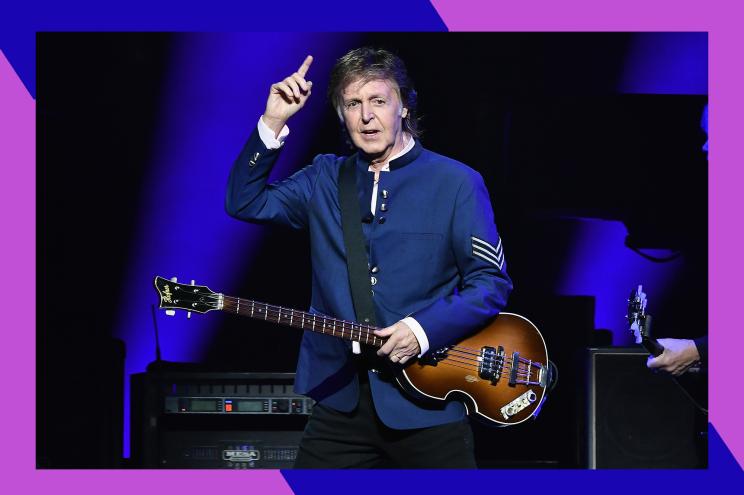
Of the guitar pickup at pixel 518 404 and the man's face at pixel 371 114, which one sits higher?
the man's face at pixel 371 114

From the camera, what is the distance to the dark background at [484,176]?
5539mm

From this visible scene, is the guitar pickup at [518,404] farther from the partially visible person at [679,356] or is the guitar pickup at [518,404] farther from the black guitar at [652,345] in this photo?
the partially visible person at [679,356]

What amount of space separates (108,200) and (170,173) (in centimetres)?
33

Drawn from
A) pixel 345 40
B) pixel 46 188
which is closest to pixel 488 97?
pixel 345 40

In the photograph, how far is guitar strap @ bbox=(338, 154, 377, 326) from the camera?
4.22m

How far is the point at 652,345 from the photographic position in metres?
4.69

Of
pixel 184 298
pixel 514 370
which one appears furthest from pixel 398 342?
pixel 184 298

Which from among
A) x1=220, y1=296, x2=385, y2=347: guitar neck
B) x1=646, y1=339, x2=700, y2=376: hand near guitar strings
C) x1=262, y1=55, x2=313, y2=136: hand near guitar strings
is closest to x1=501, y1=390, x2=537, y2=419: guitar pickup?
x1=220, y1=296, x2=385, y2=347: guitar neck

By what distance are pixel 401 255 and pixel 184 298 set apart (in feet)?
2.60

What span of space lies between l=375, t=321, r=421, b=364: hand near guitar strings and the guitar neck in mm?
50

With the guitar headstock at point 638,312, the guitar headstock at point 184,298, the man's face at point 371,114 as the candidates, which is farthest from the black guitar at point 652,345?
the guitar headstock at point 184,298

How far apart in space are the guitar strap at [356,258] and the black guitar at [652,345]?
1.10 metres

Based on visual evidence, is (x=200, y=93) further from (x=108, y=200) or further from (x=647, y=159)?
(x=647, y=159)

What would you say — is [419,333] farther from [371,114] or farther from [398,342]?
[371,114]
